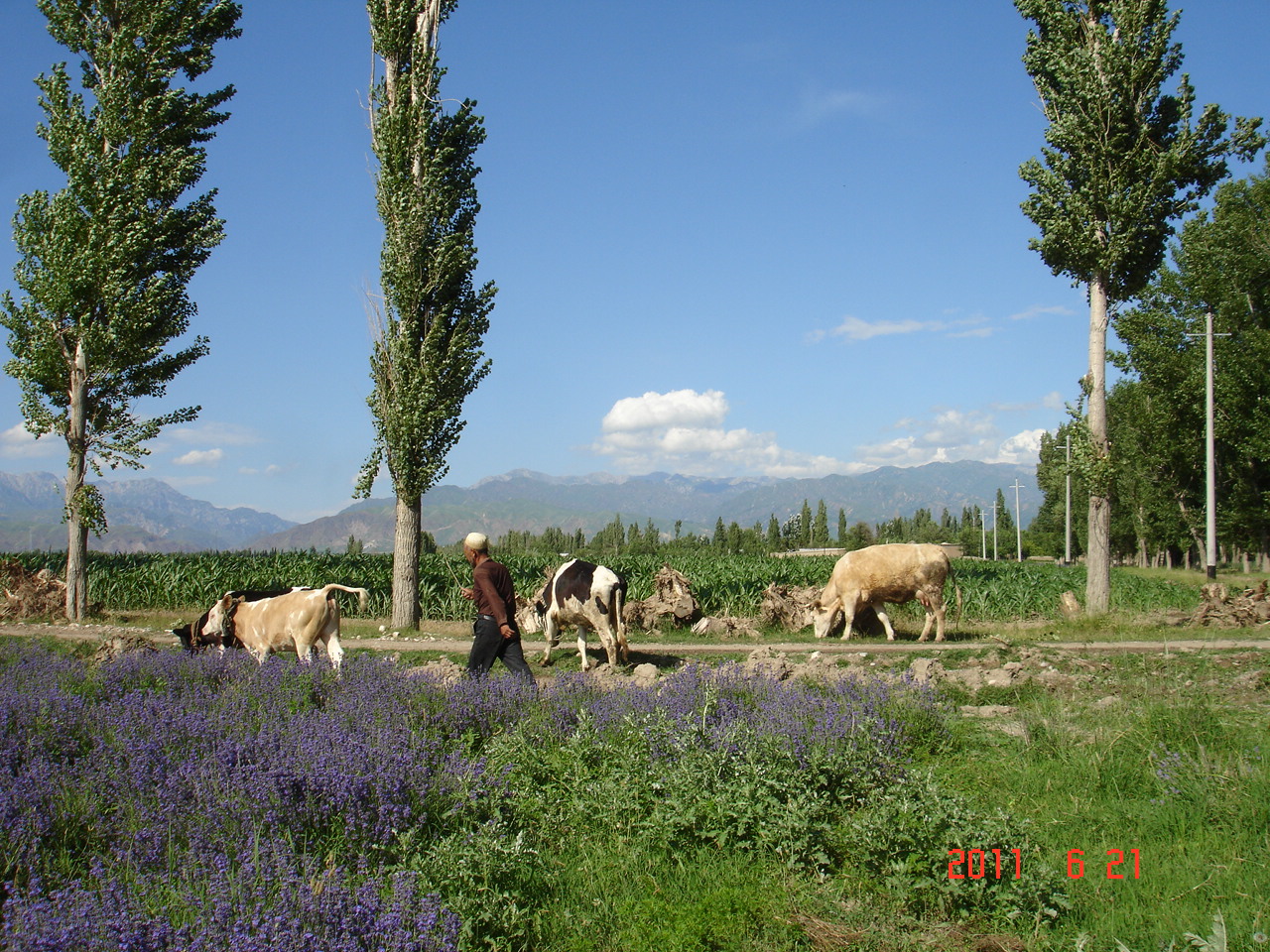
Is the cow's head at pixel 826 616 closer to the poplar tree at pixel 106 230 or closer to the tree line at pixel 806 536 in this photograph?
the poplar tree at pixel 106 230

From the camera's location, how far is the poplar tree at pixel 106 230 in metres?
19.4

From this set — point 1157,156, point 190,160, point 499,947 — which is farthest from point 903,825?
point 190,160

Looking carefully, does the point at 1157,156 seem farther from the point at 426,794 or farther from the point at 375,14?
the point at 426,794

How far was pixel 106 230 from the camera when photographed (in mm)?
19422

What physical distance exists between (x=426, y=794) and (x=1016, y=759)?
15.3 feet

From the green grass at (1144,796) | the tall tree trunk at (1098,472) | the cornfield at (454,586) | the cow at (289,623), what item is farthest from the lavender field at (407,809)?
the tall tree trunk at (1098,472)

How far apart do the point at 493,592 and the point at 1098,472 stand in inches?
617

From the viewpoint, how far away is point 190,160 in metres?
20.1

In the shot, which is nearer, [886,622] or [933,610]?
[933,610]

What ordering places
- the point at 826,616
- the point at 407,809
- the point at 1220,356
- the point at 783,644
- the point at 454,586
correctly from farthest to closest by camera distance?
1. the point at 1220,356
2. the point at 454,586
3. the point at 826,616
4. the point at 783,644
5. the point at 407,809

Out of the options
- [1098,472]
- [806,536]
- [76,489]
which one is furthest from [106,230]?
[806,536]

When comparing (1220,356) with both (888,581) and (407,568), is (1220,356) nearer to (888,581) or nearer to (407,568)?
(888,581)

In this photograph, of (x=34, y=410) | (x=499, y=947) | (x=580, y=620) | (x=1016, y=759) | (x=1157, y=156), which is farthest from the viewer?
(x=34, y=410)

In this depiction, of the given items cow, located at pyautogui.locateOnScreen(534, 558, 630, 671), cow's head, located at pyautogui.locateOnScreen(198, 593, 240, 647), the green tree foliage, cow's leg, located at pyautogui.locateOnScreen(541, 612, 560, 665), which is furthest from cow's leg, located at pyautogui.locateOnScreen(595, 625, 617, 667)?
the green tree foliage
